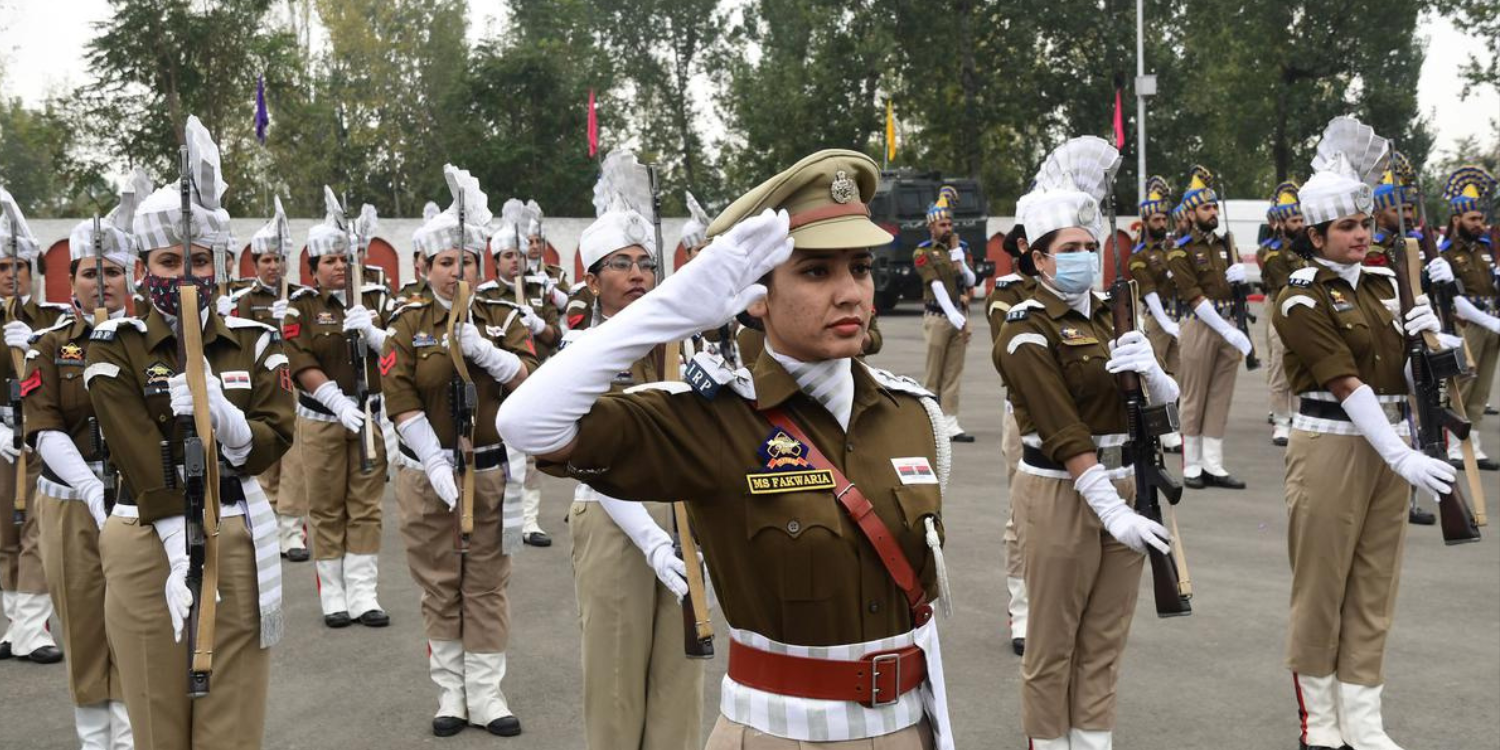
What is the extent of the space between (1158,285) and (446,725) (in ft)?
30.6

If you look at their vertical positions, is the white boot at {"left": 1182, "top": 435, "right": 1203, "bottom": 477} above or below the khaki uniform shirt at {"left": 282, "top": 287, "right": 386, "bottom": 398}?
below

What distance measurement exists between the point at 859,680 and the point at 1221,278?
37.3 feet

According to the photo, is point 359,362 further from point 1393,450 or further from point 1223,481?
point 1223,481

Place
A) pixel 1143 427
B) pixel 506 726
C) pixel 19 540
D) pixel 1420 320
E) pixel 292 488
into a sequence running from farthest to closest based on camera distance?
pixel 292 488, pixel 19 540, pixel 506 726, pixel 1420 320, pixel 1143 427

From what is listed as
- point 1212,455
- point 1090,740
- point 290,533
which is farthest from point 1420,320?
point 290,533

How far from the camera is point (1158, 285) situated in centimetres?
1370

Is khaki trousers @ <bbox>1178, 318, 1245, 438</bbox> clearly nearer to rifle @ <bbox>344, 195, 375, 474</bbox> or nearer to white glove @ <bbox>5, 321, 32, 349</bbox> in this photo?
rifle @ <bbox>344, 195, 375, 474</bbox>

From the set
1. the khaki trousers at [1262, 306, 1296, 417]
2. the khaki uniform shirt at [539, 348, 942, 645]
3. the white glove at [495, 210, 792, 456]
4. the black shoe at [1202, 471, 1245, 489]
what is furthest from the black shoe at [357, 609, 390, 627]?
the khaki trousers at [1262, 306, 1296, 417]

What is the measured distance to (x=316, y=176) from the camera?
50.8 metres

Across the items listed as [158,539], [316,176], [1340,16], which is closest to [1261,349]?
[158,539]

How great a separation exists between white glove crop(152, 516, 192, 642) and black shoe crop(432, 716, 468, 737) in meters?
2.11

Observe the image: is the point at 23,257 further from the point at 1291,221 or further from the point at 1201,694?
the point at 1291,221

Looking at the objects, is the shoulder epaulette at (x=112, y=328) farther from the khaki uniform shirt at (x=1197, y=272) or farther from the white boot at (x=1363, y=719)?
the khaki uniform shirt at (x=1197, y=272)

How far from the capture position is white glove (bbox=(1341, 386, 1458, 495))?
5.87 metres
